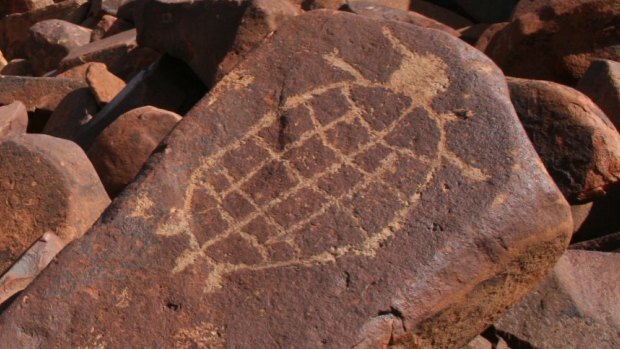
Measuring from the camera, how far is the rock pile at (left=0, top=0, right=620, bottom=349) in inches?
97.3

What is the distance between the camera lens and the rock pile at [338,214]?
247cm

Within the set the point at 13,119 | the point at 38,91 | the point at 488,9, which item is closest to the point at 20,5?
the point at 38,91

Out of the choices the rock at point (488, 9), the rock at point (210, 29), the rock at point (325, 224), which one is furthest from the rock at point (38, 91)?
the rock at point (325, 224)

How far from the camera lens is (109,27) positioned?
249 inches

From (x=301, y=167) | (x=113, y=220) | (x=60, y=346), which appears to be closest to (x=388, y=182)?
(x=301, y=167)

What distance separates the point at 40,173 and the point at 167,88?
3.70 feet

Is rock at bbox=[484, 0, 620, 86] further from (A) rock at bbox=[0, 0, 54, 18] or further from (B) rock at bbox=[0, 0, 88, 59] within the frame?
(A) rock at bbox=[0, 0, 54, 18]

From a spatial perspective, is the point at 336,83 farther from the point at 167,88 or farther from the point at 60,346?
the point at 167,88

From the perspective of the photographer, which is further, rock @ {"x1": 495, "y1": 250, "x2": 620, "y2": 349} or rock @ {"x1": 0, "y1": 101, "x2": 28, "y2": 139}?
rock @ {"x1": 0, "y1": 101, "x2": 28, "y2": 139}

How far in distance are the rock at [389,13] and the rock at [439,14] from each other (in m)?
0.58

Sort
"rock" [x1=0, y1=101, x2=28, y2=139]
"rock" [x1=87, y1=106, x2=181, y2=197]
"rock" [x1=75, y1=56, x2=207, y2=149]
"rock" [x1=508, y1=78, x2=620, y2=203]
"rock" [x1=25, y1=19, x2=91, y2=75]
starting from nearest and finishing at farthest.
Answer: "rock" [x1=508, y1=78, x2=620, y2=203] < "rock" [x1=87, y1=106, x2=181, y2=197] < "rock" [x1=0, y1=101, x2=28, y2=139] < "rock" [x1=75, y1=56, x2=207, y2=149] < "rock" [x1=25, y1=19, x2=91, y2=75]

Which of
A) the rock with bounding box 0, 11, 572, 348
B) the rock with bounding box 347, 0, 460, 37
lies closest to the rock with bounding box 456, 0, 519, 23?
the rock with bounding box 347, 0, 460, 37

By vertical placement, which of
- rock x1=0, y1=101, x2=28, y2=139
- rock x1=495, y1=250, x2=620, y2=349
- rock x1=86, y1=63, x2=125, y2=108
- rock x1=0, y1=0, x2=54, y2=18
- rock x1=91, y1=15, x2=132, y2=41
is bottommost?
rock x1=0, y1=0, x2=54, y2=18

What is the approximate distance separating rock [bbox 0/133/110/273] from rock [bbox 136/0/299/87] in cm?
74
